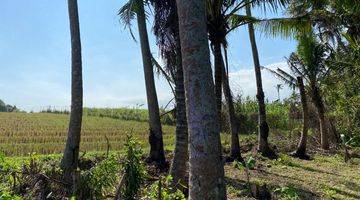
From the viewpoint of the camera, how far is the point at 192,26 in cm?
660

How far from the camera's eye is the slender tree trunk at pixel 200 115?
6.49 meters

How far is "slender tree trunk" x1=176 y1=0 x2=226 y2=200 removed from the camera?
649 cm

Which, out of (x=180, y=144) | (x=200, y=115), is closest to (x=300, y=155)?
(x=180, y=144)

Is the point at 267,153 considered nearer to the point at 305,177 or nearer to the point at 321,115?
the point at 305,177

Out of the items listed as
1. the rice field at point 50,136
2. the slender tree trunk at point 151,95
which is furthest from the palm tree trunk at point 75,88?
the rice field at point 50,136

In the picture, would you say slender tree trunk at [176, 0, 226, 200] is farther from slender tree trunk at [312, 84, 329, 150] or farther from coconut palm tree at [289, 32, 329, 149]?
slender tree trunk at [312, 84, 329, 150]

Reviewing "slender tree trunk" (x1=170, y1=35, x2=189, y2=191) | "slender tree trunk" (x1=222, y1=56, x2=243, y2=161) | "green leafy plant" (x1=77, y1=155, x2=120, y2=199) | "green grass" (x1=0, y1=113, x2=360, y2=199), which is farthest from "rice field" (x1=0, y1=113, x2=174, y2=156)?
"green leafy plant" (x1=77, y1=155, x2=120, y2=199)

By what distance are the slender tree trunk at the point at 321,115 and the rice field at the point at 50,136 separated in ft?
21.1

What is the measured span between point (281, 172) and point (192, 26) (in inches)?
387

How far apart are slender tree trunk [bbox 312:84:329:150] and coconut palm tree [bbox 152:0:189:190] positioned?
11.7 meters

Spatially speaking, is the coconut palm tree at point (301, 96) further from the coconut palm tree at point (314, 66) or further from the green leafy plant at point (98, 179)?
the green leafy plant at point (98, 179)

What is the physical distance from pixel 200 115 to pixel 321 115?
17.6 m

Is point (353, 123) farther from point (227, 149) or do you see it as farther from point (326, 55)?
point (326, 55)

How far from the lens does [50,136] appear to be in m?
22.9
